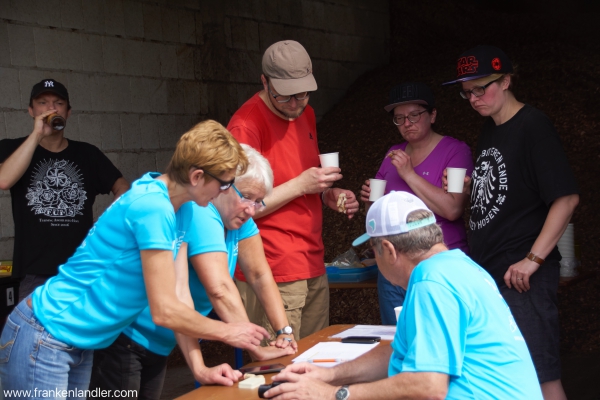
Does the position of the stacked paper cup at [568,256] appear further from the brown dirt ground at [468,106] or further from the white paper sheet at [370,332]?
the brown dirt ground at [468,106]

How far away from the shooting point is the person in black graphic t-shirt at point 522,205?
2984 millimetres

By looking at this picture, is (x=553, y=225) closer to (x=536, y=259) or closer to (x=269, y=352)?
(x=536, y=259)

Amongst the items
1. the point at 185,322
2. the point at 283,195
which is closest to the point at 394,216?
the point at 185,322

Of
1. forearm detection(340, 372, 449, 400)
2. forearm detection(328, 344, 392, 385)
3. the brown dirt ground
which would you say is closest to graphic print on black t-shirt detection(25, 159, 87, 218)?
the brown dirt ground

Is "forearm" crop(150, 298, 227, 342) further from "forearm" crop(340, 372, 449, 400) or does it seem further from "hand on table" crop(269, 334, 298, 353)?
"forearm" crop(340, 372, 449, 400)

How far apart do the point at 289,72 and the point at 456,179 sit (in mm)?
958

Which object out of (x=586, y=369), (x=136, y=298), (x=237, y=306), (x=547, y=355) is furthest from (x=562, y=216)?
(x=586, y=369)

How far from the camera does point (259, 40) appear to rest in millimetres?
7664

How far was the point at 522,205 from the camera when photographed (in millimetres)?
3057

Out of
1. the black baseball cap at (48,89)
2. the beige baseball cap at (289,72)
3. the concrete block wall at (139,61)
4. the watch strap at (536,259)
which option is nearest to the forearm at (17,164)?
the black baseball cap at (48,89)

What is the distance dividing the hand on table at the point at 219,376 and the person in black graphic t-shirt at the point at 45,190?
2062 mm

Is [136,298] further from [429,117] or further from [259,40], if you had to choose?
[259,40]

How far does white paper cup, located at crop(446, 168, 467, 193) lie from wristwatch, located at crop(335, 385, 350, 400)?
163 centimetres

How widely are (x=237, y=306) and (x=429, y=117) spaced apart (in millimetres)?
1726
